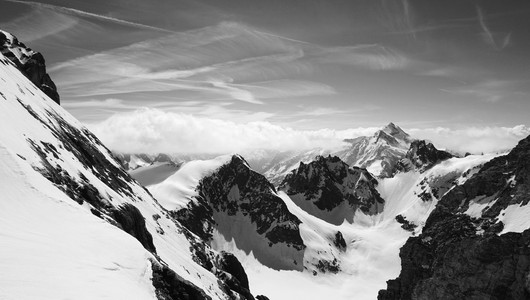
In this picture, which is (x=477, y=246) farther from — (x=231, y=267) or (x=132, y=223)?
(x=132, y=223)

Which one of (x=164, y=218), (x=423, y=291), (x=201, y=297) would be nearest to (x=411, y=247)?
(x=423, y=291)

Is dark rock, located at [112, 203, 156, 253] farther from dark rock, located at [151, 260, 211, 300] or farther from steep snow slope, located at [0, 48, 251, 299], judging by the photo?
dark rock, located at [151, 260, 211, 300]

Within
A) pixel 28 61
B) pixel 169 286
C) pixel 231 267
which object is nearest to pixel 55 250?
pixel 169 286

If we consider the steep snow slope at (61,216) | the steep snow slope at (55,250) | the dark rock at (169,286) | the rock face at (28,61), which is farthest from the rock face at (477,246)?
the rock face at (28,61)

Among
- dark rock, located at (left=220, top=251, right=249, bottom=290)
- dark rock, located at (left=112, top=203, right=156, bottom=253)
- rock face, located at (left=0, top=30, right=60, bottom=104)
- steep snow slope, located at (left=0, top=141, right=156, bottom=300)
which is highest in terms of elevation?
rock face, located at (left=0, top=30, right=60, bottom=104)

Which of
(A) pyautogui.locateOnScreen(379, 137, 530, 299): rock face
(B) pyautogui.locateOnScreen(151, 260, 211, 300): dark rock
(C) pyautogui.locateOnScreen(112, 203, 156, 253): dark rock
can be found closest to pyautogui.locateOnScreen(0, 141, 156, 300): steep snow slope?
(B) pyautogui.locateOnScreen(151, 260, 211, 300): dark rock
